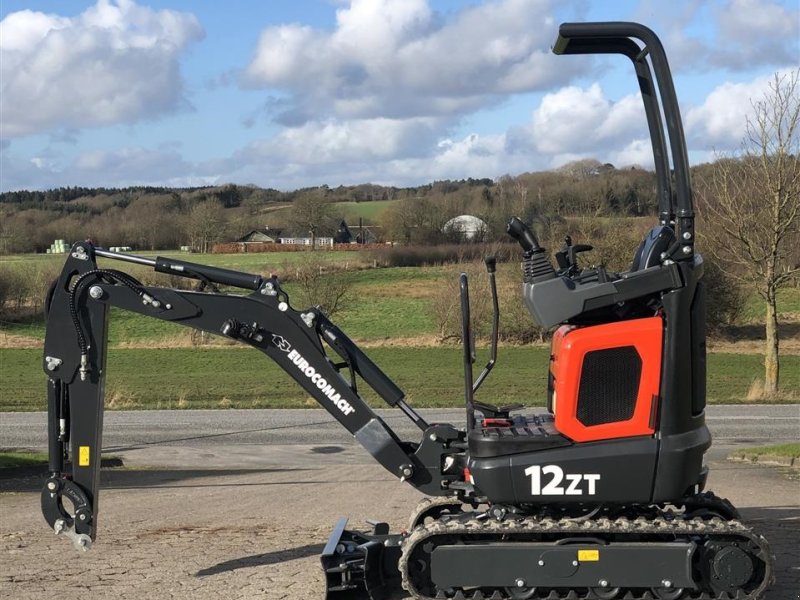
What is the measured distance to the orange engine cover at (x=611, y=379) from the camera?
→ 245 inches

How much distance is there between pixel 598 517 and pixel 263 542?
11.4ft

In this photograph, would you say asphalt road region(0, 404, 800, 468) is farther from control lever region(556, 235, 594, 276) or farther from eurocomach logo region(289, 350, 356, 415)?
control lever region(556, 235, 594, 276)

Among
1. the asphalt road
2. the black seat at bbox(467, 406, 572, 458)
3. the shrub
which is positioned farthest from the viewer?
the shrub

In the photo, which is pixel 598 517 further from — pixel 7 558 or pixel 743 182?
pixel 743 182

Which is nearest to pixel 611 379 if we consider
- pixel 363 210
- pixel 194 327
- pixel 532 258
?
pixel 532 258

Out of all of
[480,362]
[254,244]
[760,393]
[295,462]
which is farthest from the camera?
[254,244]

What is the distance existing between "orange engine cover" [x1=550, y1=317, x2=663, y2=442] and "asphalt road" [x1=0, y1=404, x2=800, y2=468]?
9.97m

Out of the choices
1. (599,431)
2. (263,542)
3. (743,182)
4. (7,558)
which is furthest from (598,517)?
(743,182)

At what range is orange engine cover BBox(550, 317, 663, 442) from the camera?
20.4 ft

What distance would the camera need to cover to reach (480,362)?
33.6m

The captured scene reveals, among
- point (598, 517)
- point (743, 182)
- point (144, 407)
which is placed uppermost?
point (743, 182)

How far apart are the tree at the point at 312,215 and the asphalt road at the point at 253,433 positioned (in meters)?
31.5

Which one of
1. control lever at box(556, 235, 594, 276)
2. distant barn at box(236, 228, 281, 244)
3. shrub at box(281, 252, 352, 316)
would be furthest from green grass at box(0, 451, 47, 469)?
distant barn at box(236, 228, 281, 244)

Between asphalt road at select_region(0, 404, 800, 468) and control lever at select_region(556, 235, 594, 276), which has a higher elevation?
control lever at select_region(556, 235, 594, 276)
